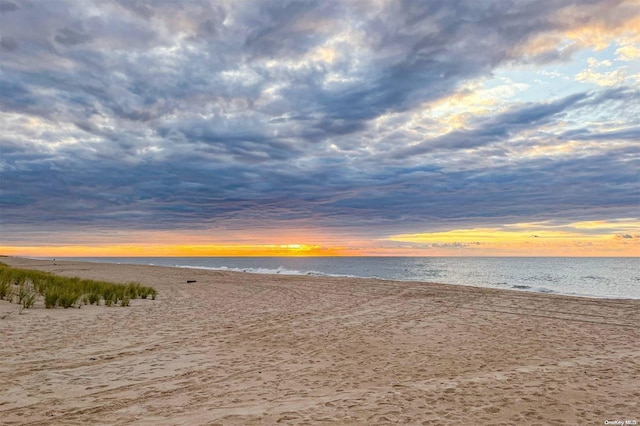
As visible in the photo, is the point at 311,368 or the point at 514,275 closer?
the point at 311,368

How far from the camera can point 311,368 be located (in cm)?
831

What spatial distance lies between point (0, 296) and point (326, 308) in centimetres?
1210

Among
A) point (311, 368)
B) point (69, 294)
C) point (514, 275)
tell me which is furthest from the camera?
point (514, 275)

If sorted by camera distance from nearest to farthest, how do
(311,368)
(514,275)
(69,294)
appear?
(311,368) < (69,294) < (514,275)

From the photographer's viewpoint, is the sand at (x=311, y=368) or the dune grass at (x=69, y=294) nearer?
the sand at (x=311, y=368)

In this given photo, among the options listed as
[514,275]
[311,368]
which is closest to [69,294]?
[311,368]

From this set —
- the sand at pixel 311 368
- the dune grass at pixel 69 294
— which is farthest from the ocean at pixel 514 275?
the dune grass at pixel 69 294

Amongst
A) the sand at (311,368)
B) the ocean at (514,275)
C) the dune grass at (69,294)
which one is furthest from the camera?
the ocean at (514,275)

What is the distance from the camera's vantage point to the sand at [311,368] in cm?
586

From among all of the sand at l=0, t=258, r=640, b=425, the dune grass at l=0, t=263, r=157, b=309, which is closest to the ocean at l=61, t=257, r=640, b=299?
the sand at l=0, t=258, r=640, b=425

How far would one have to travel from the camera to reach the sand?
5859 mm

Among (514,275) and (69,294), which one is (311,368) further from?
(514,275)

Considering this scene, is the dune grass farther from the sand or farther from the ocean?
the ocean

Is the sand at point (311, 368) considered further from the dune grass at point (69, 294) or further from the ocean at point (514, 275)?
the ocean at point (514, 275)
